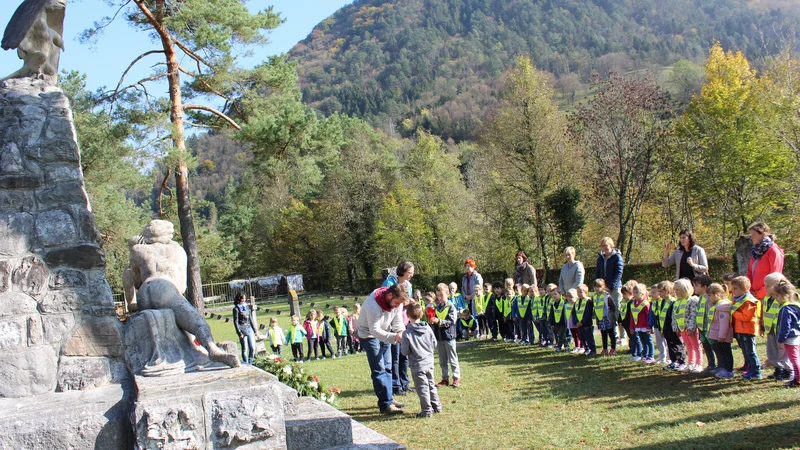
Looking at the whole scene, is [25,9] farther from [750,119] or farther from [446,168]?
[446,168]

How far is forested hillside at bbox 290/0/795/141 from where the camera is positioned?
91.2 meters

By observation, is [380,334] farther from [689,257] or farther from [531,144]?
[531,144]

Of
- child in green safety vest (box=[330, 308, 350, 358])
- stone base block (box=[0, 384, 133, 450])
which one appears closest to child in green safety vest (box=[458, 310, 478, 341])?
child in green safety vest (box=[330, 308, 350, 358])

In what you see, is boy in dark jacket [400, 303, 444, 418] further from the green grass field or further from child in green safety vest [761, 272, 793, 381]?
child in green safety vest [761, 272, 793, 381]

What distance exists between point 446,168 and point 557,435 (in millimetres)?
33382

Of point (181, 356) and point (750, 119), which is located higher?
point (750, 119)

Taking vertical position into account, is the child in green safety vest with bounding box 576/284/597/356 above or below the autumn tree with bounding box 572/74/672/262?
below

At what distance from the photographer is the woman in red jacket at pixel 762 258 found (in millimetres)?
6406

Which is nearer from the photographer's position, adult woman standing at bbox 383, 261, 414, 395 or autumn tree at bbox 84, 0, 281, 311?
adult woman standing at bbox 383, 261, 414, 395

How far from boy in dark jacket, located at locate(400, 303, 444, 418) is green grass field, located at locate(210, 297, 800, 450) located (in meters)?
0.18

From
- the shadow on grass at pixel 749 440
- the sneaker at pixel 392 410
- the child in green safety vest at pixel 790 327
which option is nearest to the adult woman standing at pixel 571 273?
the child in green safety vest at pixel 790 327

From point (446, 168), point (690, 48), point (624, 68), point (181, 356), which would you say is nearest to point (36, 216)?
point (181, 356)

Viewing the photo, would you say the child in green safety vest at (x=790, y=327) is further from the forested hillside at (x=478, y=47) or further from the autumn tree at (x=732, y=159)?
the forested hillside at (x=478, y=47)

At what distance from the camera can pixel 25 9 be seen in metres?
4.67
